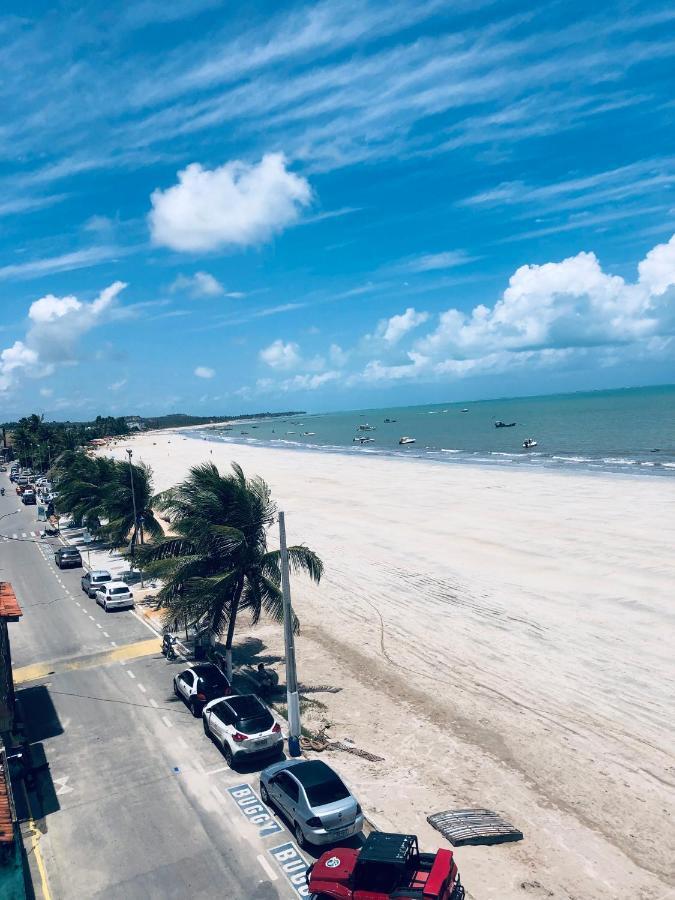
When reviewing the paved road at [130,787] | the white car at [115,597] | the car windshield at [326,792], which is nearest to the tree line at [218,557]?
the paved road at [130,787]

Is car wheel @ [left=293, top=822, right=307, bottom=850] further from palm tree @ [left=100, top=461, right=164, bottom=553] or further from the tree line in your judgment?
palm tree @ [left=100, top=461, right=164, bottom=553]

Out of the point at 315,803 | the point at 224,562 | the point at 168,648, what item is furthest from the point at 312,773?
the point at 168,648

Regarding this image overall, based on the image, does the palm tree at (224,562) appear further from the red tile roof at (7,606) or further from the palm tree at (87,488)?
the palm tree at (87,488)

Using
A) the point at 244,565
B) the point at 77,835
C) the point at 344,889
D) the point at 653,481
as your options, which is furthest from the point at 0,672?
the point at 653,481

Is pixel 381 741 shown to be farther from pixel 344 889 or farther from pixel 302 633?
pixel 302 633

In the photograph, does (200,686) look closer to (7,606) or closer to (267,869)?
(7,606)

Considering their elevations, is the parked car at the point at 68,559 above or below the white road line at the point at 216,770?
above

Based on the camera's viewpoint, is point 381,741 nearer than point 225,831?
No
